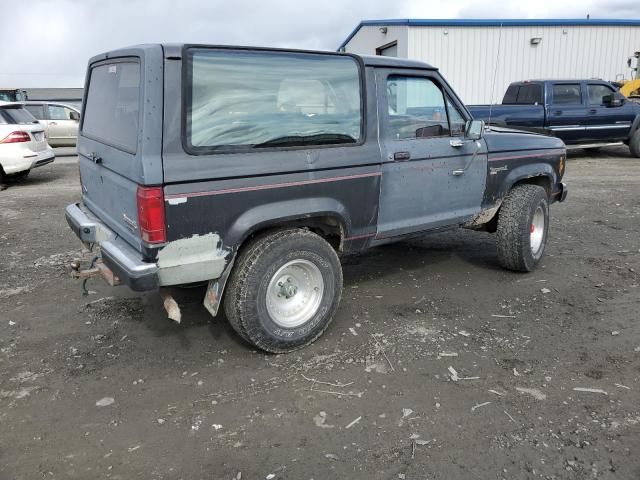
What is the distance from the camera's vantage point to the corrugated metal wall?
18.4 metres

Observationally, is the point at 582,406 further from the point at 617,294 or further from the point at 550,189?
the point at 550,189

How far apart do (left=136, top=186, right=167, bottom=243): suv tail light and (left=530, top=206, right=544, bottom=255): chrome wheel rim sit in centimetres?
378

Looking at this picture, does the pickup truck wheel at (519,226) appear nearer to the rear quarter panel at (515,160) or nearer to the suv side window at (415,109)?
the rear quarter panel at (515,160)

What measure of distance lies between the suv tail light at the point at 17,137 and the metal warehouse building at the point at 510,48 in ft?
40.7

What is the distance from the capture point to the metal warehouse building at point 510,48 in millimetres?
18328

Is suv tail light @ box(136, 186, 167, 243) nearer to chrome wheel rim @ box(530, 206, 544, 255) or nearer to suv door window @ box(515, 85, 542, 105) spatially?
chrome wheel rim @ box(530, 206, 544, 255)

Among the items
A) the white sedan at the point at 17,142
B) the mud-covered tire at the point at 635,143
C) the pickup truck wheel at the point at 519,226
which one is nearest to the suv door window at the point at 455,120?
the pickup truck wheel at the point at 519,226

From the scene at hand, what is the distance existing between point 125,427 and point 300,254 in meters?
1.48

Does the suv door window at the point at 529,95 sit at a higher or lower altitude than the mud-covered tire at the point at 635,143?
higher

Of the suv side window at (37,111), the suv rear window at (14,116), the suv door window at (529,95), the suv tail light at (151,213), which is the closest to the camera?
the suv tail light at (151,213)

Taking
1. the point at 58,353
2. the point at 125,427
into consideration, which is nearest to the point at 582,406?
the point at 125,427

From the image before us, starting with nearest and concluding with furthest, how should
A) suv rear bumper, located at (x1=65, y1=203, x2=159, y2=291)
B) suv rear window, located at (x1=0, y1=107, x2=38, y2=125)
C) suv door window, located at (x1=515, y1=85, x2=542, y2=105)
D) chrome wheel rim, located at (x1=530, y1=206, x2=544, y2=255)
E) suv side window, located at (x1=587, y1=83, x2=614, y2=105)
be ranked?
1. suv rear bumper, located at (x1=65, y1=203, x2=159, y2=291)
2. chrome wheel rim, located at (x1=530, y1=206, x2=544, y2=255)
3. suv rear window, located at (x1=0, y1=107, x2=38, y2=125)
4. suv door window, located at (x1=515, y1=85, x2=542, y2=105)
5. suv side window, located at (x1=587, y1=83, x2=614, y2=105)

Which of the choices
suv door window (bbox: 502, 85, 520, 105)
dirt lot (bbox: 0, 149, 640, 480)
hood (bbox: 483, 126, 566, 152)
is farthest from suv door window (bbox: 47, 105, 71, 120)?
hood (bbox: 483, 126, 566, 152)

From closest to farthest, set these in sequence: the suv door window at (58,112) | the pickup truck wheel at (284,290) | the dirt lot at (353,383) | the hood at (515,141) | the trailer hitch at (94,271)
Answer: the dirt lot at (353,383), the pickup truck wheel at (284,290), the trailer hitch at (94,271), the hood at (515,141), the suv door window at (58,112)
